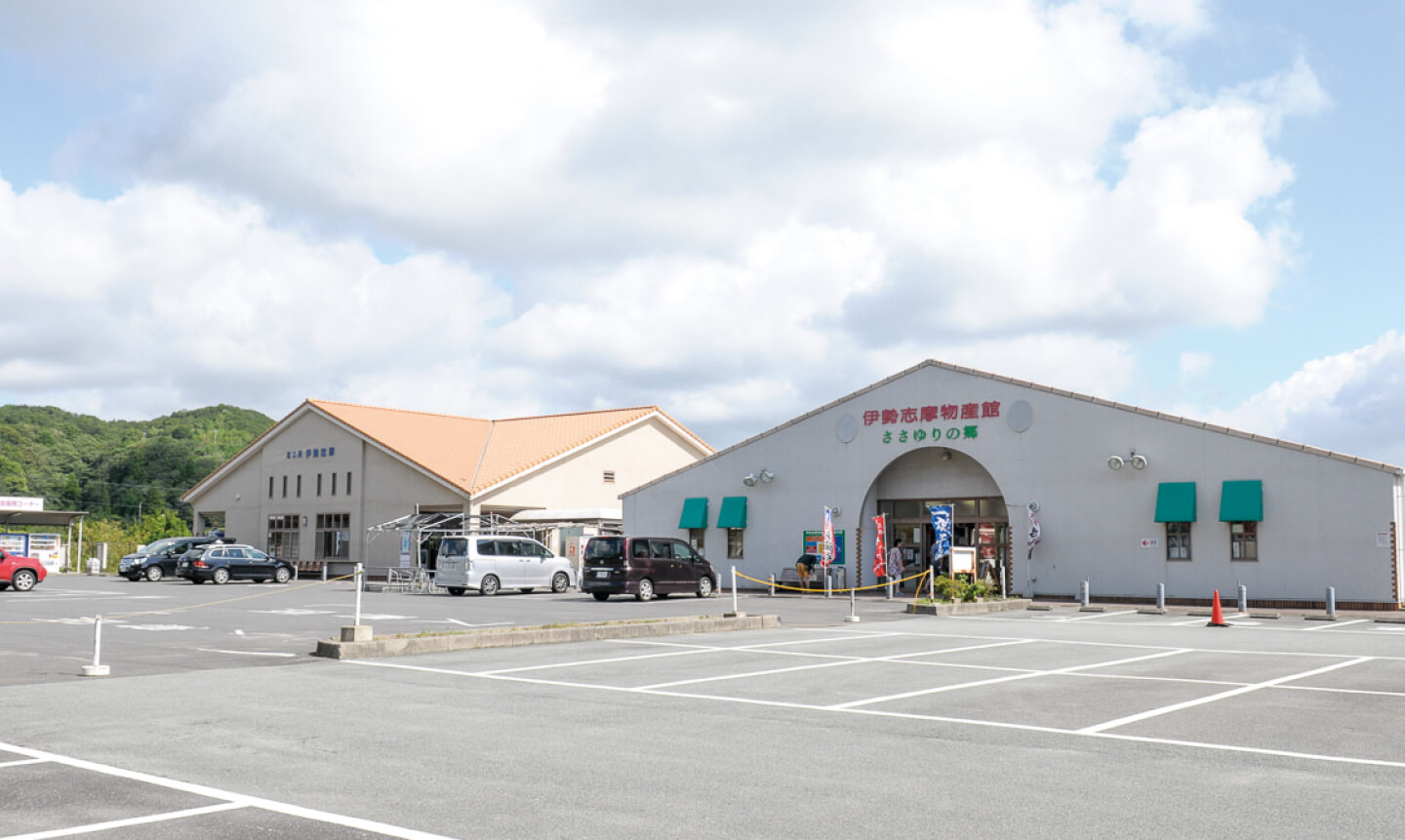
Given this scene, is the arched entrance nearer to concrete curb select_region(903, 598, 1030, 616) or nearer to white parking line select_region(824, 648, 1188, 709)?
concrete curb select_region(903, 598, 1030, 616)

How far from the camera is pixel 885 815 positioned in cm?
622

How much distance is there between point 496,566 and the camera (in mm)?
33406

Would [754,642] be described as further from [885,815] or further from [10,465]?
[10,465]

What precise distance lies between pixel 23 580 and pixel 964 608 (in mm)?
27488

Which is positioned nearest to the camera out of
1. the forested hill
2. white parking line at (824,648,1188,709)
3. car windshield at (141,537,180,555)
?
white parking line at (824,648,1188,709)

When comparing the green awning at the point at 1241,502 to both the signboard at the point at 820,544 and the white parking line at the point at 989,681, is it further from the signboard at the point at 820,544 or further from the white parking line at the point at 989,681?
the white parking line at the point at 989,681

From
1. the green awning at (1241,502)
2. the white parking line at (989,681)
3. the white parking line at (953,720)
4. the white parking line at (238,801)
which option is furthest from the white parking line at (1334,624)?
the white parking line at (238,801)

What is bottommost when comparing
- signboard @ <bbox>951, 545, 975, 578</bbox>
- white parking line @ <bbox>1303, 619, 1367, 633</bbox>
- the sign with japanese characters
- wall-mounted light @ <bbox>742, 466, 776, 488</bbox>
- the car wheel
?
the car wheel

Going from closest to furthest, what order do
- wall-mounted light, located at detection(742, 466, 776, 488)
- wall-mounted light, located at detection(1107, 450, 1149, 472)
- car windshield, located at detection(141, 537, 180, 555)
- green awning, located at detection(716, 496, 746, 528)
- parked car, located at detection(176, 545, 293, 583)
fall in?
wall-mounted light, located at detection(1107, 450, 1149, 472) < wall-mounted light, located at detection(742, 466, 776, 488) < green awning, located at detection(716, 496, 746, 528) < parked car, located at detection(176, 545, 293, 583) < car windshield, located at detection(141, 537, 180, 555)

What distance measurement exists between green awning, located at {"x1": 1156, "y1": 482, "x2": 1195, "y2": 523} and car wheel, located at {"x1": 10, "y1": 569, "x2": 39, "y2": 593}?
32466 mm

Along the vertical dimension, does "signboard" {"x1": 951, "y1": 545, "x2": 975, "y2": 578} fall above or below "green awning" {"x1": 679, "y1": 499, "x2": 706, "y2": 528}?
below

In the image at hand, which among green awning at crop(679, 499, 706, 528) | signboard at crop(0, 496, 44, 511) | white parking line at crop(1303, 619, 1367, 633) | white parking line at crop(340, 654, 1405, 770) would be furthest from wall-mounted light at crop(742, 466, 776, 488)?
signboard at crop(0, 496, 44, 511)

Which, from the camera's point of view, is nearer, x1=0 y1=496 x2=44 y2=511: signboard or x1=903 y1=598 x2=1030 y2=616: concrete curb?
x1=903 y1=598 x2=1030 y2=616: concrete curb

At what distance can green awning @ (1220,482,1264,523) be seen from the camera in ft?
94.1
